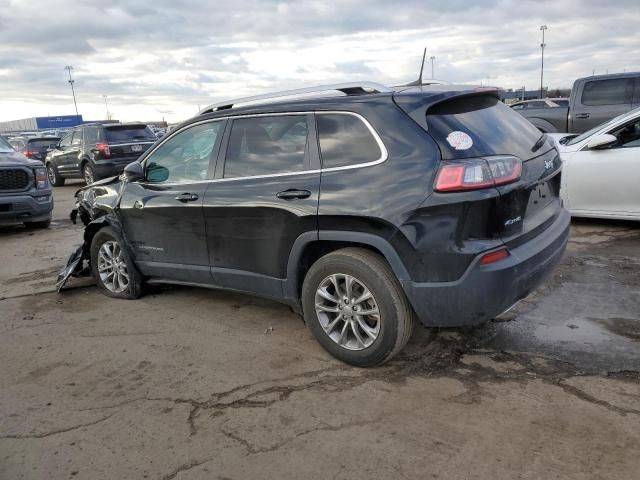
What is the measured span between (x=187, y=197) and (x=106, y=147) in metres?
11.5

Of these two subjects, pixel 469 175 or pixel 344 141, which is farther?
pixel 344 141

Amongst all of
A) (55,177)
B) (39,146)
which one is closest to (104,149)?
(55,177)

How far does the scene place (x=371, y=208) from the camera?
3.35 metres

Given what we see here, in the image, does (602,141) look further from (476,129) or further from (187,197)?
(187,197)

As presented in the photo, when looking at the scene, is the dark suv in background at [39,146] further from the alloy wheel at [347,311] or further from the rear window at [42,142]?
the alloy wheel at [347,311]

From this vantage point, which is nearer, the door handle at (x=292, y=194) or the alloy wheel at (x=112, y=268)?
the door handle at (x=292, y=194)

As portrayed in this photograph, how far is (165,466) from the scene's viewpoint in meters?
2.76

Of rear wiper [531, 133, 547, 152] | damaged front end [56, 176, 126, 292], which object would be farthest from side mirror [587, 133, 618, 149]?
damaged front end [56, 176, 126, 292]

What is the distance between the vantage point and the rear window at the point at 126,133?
1499cm

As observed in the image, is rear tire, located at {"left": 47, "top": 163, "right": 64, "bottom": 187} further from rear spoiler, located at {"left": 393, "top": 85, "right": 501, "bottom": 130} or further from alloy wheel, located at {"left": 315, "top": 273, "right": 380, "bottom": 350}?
rear spoiler, located at {"left": 393, "top": 85, "right": 501, "bottom": 130}

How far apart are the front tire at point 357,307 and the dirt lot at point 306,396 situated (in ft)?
0.57

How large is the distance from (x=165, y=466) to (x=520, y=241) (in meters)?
2.35

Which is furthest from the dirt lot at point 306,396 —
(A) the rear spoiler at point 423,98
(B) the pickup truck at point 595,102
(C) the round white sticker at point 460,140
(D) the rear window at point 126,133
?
(D) the rear window at point 126,133

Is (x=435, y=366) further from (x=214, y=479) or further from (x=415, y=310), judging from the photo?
Answer: (x=214, y=479)
